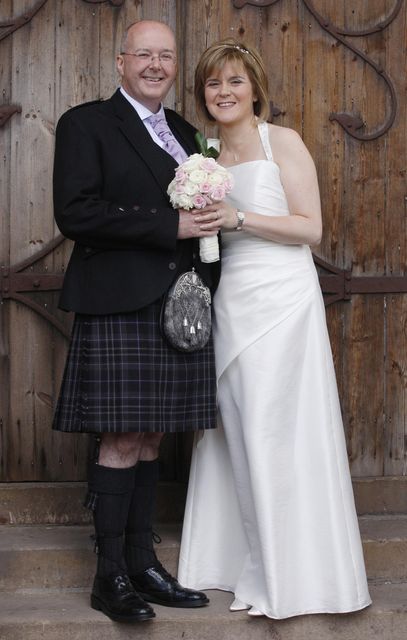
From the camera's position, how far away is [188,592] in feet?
11.0

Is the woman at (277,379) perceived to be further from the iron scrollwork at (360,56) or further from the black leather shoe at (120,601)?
the iron scrollwork at (360,56)

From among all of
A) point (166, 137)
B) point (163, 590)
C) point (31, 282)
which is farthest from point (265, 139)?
point (163, 590)

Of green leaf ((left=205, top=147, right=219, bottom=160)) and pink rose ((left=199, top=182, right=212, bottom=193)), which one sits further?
green leaf ((left=205, top=147, right=219, bottom=160))

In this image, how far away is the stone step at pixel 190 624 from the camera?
324 cm

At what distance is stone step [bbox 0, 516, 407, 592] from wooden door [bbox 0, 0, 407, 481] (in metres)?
0.29

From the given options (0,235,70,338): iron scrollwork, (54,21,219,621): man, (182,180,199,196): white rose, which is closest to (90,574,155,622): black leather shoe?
(54,21,219,621): man

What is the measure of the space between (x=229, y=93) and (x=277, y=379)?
2.76 ft

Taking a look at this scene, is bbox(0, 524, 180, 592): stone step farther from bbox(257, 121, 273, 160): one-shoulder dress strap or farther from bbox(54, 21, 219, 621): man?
bbox(257, 121, 273, 160): one-shoulder dress strap

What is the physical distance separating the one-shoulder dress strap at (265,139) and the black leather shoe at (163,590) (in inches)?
49.5

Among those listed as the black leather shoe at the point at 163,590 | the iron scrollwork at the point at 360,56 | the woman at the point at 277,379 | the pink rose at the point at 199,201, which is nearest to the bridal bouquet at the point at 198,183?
the pink rose at the point at 199,201

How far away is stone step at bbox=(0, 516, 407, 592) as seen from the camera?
3537mm

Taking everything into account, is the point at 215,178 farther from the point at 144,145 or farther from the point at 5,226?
the point at 5,226

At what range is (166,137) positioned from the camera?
10.9ft

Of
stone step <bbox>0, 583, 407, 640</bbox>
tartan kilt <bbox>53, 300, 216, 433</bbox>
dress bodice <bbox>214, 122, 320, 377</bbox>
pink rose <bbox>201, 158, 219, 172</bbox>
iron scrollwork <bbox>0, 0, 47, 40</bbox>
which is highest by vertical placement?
iron scrollwork <bbox>0, 0, 47, 40</bbox>
